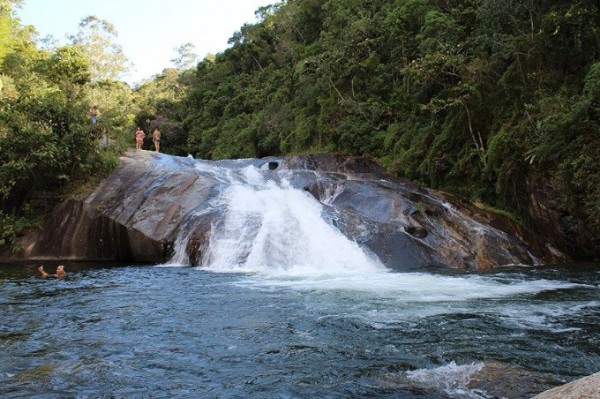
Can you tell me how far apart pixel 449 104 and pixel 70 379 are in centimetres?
1517

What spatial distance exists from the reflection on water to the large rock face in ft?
9.71

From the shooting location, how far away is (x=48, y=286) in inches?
471

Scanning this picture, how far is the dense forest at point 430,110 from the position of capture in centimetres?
1524

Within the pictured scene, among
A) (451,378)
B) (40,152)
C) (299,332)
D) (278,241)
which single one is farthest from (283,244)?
(451,378)

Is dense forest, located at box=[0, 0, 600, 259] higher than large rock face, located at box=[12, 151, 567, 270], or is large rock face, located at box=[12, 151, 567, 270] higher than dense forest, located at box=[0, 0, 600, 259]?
dense forest, located at box=[0, 0, 600, 259]

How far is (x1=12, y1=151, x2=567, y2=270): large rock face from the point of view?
14.7 metres

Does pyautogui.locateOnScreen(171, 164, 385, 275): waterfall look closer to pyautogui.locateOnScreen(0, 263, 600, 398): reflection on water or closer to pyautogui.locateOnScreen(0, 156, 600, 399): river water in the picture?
pyautogui.locateOnScreen(0, 156, 600, 399): river water

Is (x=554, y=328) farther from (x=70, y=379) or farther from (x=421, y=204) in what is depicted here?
(x=421, y=204)

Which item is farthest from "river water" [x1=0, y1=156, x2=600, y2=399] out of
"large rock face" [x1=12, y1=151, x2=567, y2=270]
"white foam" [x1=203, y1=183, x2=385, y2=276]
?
"large rock face" [x1=12, y1=151, x2=567, y2=270]

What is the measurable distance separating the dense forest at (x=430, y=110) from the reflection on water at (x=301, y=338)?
4.77 meters

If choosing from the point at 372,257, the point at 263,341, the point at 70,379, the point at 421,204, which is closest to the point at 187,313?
the point at 263,341

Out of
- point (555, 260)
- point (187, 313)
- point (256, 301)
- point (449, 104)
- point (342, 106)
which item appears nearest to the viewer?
point (187, 313)

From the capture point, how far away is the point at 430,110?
19469 mm

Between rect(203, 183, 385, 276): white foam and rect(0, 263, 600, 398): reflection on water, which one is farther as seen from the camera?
rect(203, 183, 385, 276): white foam
